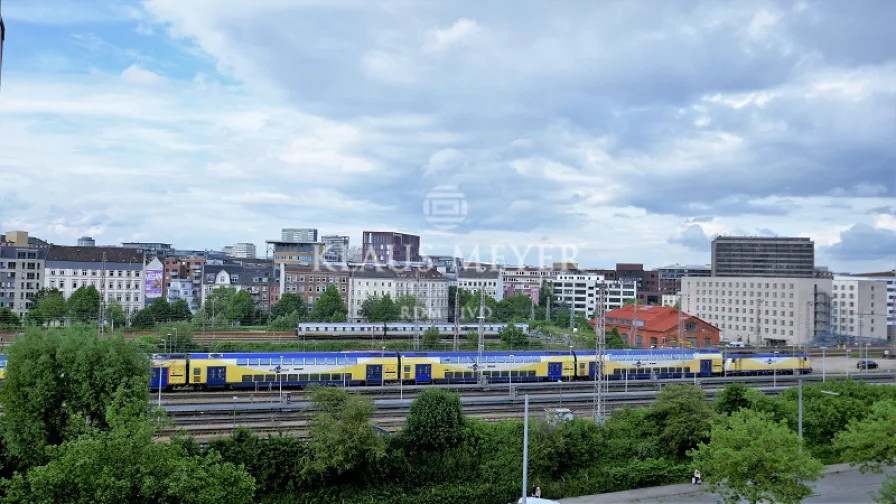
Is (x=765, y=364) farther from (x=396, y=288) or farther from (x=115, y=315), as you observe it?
(x=115, y=315)

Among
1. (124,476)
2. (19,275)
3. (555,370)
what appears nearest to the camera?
(124,476)

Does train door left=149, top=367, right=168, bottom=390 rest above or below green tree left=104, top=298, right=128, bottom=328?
below

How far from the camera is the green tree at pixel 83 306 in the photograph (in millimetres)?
53884

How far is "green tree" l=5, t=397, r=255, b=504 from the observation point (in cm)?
1180

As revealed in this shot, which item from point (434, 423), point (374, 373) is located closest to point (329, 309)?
point (374, 373)

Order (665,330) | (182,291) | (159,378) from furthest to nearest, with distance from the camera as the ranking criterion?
(182,291) → (665,330) → (159,378)

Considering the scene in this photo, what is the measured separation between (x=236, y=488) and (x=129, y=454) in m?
2.25

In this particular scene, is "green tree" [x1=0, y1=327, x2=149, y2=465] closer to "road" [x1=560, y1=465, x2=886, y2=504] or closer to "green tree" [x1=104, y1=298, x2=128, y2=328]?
"road" [x1=560, y1=465, x2=886, y2=504]

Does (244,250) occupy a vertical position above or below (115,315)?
above

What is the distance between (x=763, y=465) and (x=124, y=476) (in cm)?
1462

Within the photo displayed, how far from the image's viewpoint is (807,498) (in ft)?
61.6

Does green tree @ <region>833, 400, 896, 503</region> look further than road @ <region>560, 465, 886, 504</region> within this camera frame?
No

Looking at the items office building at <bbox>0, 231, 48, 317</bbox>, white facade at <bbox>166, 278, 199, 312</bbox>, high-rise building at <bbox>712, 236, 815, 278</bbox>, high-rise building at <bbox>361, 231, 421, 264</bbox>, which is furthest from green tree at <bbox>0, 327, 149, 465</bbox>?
high-rise building at <bbox>712, 236, 815, 278</bbox>

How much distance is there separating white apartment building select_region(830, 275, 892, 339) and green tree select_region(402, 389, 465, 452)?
65.3 meters
